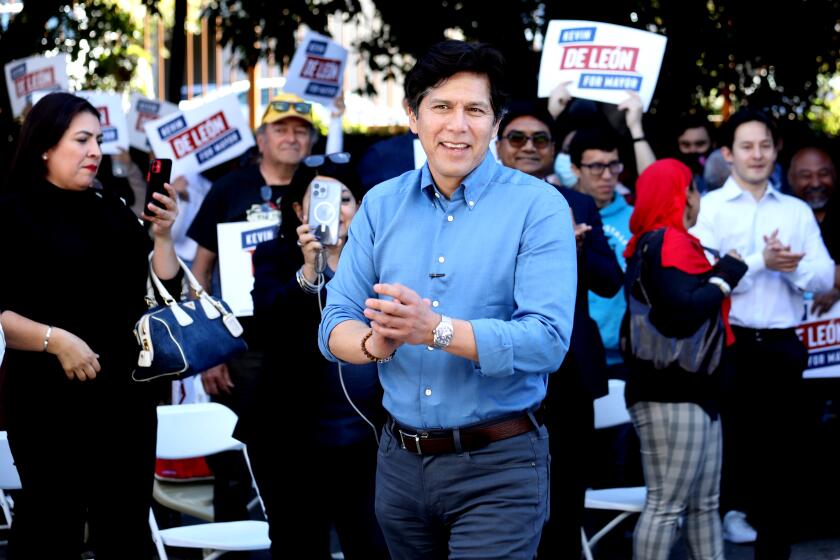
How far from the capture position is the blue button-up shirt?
329 centimetres

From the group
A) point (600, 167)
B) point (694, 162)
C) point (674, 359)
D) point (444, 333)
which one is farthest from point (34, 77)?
point (444, 333)

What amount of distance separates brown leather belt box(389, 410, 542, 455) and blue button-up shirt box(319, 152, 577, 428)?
0.03 metres

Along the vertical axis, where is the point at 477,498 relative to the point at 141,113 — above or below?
below

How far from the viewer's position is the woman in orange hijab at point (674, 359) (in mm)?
5285

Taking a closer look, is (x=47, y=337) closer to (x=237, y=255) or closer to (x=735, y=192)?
(x=237, y=255)

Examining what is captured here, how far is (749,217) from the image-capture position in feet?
A: 21.8

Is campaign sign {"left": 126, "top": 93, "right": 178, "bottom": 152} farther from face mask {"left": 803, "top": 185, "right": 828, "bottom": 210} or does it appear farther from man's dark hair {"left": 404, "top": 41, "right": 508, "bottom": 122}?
man's dark hair {"left": 404, "top": 41, "right": 508, "bottom": 122}

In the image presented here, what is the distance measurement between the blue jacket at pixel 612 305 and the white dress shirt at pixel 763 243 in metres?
0.40

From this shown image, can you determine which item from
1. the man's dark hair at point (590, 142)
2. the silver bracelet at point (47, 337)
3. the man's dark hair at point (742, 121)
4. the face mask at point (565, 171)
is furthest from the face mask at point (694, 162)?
the silver bracelet at point (47, 337)

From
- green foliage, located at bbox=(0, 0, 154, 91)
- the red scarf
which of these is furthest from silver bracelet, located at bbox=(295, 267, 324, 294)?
green foliage, located at bbox=(0, 0, 154, 91)

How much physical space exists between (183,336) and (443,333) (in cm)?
203

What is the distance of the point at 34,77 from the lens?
9.80 m

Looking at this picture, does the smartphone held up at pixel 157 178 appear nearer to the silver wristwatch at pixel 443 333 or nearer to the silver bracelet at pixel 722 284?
the silver bracelet at pixel 722 284

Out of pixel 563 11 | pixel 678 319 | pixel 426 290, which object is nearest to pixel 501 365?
pixel 426 290
